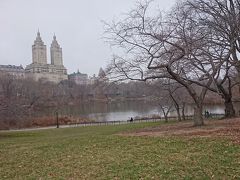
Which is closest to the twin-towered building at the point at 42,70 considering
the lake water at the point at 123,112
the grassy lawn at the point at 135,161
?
the lake water at the point at 123,112

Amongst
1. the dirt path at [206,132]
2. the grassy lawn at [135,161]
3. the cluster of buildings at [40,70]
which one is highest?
Answer: the cluster of buildings at [40,70]

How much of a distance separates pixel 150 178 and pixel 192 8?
1515cm

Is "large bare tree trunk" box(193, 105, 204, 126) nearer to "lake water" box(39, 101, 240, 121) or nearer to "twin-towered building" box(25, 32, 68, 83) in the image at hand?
"lake water" box(39, 101, 240, 121)

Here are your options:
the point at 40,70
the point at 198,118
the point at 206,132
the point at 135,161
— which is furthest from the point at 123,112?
the point at 40,70

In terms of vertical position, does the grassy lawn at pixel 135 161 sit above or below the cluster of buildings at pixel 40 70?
below

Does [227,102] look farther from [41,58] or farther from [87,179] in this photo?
[41,58]

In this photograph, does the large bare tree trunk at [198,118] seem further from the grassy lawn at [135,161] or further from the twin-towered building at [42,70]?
the twin-towered building at [42,70]

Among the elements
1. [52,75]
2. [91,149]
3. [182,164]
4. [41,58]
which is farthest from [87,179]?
[41,58]

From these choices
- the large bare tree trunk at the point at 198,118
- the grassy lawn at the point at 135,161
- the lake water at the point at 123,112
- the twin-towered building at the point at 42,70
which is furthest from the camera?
the twin-towered building at the point at 42,70

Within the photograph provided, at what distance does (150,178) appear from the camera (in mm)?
7207

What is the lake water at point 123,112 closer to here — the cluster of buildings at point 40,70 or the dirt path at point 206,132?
the dirt path at point 206,132

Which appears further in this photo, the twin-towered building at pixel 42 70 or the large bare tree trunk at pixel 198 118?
the twin-towered building at pixel 42 70

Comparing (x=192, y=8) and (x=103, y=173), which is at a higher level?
(x=192, y=8)

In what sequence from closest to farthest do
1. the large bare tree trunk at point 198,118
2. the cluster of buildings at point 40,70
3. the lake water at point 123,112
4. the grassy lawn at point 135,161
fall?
the grassy lawn at point 135,161 < the large bare tree trunk at point 198,118 < the lake water at point 123,112 < the cluster of buildings at point 40,70
